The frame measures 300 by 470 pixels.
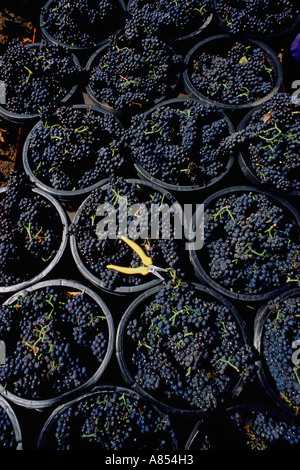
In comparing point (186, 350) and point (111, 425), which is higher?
point (186, 350)

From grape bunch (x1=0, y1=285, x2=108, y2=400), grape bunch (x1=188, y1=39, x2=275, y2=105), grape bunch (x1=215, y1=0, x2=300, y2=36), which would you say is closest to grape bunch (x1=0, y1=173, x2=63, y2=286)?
grape bunch (x1=0, y1=285, x2=108, y2=400)

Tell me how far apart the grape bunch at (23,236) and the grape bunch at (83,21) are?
1191 millimetres

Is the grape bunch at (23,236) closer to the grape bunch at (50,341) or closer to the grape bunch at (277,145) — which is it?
the grape bunch at (50,341)

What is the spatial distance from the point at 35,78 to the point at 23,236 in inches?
42.8

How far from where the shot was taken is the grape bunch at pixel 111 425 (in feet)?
3.94

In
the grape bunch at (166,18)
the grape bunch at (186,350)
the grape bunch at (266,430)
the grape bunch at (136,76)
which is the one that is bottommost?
the grape bunch at (266,430)

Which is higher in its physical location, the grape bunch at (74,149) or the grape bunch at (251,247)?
the grape bunch at (74,149)

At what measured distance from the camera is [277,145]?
152 cm

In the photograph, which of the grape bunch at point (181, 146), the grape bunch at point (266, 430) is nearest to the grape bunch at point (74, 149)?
the grape bunch at point (181, 146)

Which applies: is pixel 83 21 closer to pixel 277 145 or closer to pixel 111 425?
pixel 277 145

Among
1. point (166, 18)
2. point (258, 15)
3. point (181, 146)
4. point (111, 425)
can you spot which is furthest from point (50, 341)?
point (258, 15)

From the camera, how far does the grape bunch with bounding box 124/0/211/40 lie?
6.20ft

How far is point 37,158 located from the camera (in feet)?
5.46

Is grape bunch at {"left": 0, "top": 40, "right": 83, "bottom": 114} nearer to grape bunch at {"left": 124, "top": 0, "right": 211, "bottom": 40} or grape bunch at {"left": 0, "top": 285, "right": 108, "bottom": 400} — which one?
grape bunch at {"left": 124, "top": 0, "right": 211, "bottom": 40}
